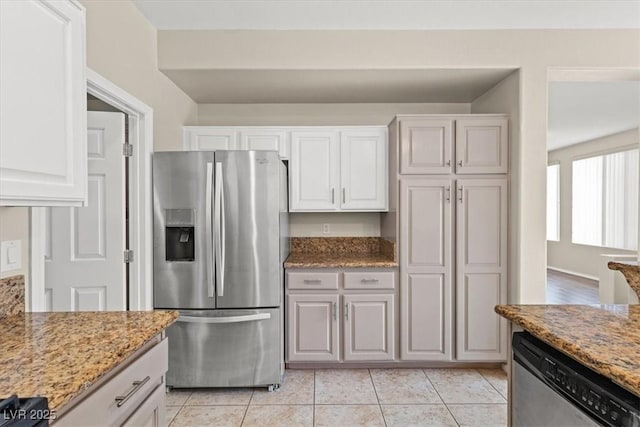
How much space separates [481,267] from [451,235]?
346mm

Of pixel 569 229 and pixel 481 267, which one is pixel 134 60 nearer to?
pixel 481 267

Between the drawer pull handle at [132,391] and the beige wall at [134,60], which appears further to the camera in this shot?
the beige wall at [134,60]

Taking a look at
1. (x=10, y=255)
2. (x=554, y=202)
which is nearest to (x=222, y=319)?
(x=10, y=255)

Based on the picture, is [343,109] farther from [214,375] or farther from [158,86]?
[214,375]

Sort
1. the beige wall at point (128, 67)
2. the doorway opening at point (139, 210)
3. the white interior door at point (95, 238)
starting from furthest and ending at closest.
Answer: the doorway opening at point (139, 210), the white interior door at point (95, 238), the beige wall at point (128, 67)

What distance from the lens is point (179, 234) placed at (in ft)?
8.84

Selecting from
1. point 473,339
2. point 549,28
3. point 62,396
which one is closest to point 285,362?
point 473,339

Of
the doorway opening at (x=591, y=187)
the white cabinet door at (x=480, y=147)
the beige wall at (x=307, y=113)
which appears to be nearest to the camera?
the white cabinet door at (x=480, y=147)

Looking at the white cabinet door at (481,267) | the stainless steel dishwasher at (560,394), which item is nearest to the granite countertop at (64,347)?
the stainless steel dishwasher at (560,394)

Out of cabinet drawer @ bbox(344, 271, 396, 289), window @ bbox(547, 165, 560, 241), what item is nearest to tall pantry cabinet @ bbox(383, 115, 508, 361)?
cabinet drawer @ bbox(344, 271, 396, 289)

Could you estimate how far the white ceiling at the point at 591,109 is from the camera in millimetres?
4093

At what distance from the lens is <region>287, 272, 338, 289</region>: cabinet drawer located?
300 centimetres

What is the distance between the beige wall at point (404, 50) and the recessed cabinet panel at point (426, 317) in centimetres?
167

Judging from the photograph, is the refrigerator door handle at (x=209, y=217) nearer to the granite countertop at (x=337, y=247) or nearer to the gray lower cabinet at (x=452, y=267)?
the granite countertop at (x=337, y=247)
